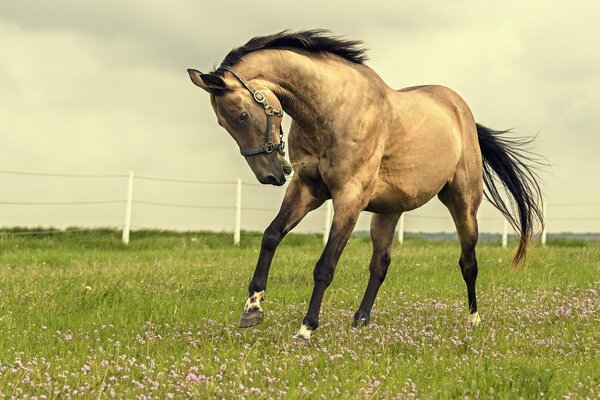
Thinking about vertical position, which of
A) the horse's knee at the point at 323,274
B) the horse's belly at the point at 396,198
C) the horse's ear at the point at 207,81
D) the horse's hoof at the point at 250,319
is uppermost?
the horse's ear at the point at 207,81

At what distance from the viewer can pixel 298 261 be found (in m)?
15.1

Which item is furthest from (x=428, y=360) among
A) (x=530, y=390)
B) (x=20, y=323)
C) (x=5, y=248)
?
(x=5, y=248)

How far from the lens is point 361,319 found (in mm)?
7875

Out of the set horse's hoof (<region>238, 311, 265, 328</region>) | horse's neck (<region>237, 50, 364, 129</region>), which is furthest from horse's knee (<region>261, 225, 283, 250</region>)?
horse's neck (<region>237, 50, 364, 129</region>)

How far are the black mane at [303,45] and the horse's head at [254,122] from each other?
244 mm

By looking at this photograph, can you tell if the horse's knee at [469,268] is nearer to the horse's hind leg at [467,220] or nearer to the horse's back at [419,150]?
the horse's hind leg at [467,220]

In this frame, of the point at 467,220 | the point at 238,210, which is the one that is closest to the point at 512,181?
the point at 467,220

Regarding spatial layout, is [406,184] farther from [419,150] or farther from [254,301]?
[254,301]

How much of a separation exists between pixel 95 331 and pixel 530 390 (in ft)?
13.1

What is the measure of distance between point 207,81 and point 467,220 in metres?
4.16

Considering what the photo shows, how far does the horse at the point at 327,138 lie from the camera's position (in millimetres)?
6301

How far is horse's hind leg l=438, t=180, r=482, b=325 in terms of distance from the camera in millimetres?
8812

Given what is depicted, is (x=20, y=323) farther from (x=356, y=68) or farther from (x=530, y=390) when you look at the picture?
(x=530, y=390)

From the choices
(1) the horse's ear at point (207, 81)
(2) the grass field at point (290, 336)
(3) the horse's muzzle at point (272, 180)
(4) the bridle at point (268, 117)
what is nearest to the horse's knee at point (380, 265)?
(2) the grass field at point (290, 336)
